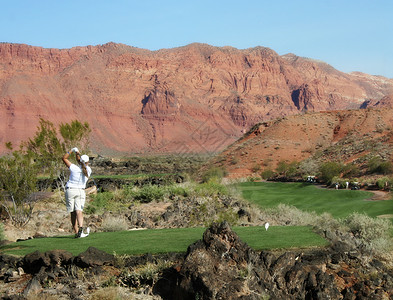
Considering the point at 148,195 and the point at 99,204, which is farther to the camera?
the point at 148,195

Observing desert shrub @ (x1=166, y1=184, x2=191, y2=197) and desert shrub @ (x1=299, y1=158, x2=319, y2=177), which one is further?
desert shrub @ (x1=299, y1=158, x2=319, y2=177)

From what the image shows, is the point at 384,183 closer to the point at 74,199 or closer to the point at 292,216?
the point at 292,216

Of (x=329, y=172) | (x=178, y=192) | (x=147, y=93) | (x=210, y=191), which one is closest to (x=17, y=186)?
(x=178, y=192)

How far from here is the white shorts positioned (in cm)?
972

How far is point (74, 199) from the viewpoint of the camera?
9.79 metres

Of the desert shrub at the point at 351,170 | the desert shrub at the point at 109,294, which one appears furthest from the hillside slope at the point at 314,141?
the desert shrub at the point at 109,294

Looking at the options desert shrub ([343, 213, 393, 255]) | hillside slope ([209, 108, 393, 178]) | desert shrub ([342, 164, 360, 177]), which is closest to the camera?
desert shrub ([343, 213, 393, 255])

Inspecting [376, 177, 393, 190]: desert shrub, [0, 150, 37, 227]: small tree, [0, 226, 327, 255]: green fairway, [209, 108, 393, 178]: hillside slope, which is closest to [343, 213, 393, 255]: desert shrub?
[0, 226, 327, 255]: green fairway

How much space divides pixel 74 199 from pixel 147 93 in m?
133

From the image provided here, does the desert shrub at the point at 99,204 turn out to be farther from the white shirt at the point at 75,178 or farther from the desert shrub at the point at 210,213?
the white shirt at the point at 75,178

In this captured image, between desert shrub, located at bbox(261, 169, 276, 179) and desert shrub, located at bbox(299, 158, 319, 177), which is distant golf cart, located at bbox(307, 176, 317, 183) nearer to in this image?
desert shrub, located at bbox(299, 158, 319, 177)

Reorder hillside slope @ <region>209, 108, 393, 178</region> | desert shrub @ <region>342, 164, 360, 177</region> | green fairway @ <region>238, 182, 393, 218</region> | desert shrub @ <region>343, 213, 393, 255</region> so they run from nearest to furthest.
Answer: desert shrub @ <region>343, 213, 393, 255</region>
green fairway @ <region>238, 182, 393, 218</region>
desert shrub @ <region>342, 164, 360, 177</region>
hillside slope @ <region>209, 108, 393, 178</region>

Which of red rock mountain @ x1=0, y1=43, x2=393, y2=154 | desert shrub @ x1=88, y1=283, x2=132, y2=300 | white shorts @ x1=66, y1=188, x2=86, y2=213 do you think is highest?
red rock mountain @ x1=0, y1=43, x2=393, y2=154

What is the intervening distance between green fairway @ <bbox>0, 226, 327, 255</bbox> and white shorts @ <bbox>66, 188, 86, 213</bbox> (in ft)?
2.12
